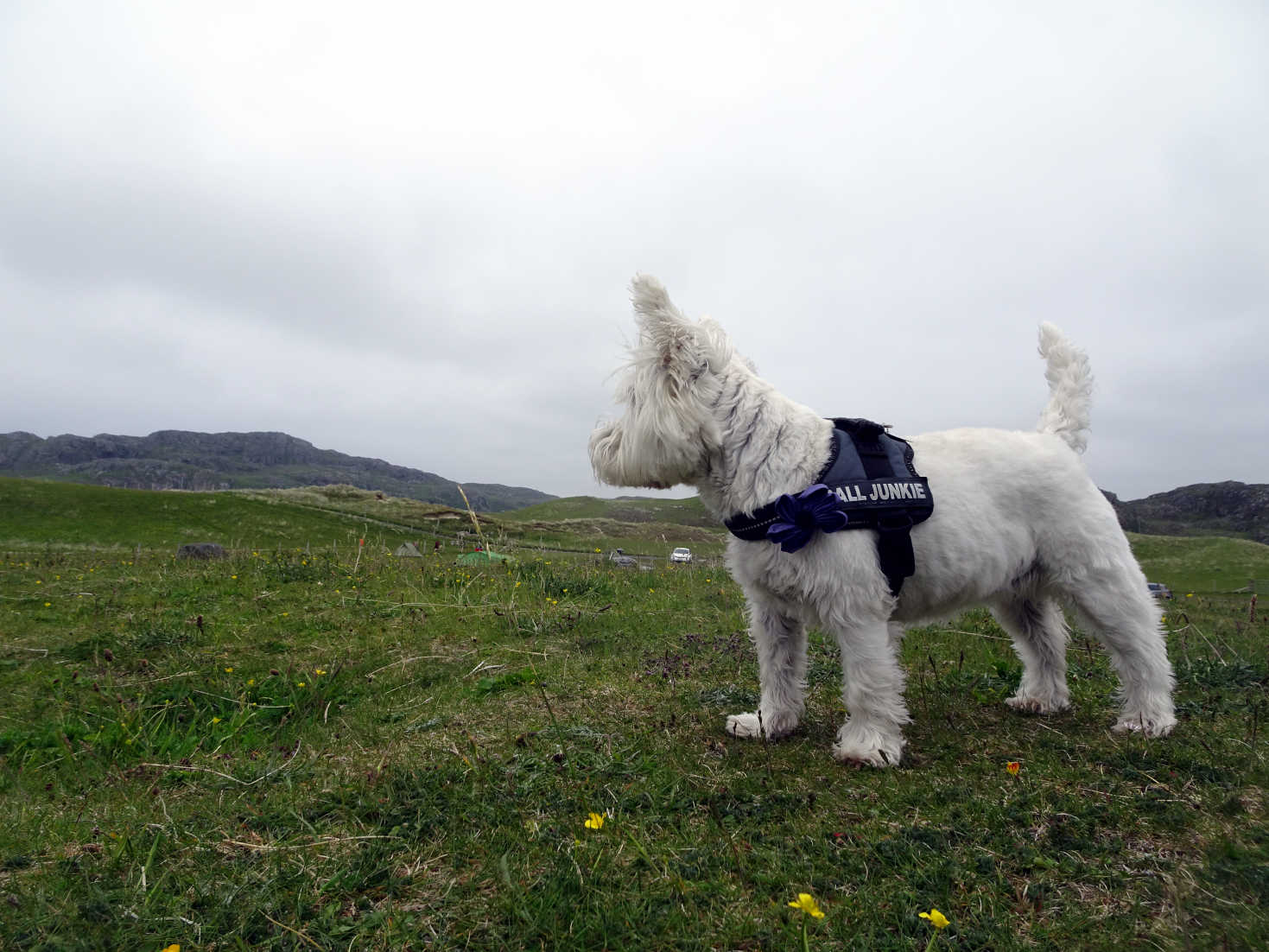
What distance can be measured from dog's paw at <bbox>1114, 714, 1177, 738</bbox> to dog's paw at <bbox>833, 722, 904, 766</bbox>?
1.80 m

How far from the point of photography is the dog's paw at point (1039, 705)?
5.41 m

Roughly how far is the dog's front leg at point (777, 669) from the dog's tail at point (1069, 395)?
9.14 ft

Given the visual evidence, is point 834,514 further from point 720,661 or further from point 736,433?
point 720,661

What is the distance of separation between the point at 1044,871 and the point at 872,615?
5.53 ft

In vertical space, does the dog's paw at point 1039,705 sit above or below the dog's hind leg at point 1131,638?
below

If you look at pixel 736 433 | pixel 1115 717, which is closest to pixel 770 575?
pixel 736 433

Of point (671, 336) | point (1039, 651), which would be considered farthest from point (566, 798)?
point (1039, 651)

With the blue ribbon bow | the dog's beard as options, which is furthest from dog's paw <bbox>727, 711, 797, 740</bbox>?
the dog's beard

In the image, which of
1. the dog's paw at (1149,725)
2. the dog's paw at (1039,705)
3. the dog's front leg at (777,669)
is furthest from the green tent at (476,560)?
the dog's paw at (1149,725)

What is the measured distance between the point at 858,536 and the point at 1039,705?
2.58 m

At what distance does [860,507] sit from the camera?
14.1 feet

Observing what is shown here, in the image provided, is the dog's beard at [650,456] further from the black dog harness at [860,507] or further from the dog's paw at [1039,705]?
the dog's paw at [1039,705]

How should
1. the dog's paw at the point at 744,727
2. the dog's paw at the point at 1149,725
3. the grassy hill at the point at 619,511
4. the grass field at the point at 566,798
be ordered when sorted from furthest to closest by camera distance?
the grassy hill at the point at 619,511 → the dog's paw at the point at 744,727 → the dog's paw at the point at 1149,725 → the grass field at the point at 566,798

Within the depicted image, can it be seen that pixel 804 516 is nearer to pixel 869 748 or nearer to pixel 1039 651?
pixel 869 748
